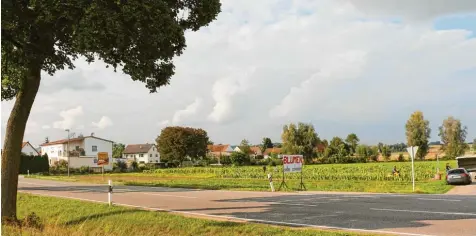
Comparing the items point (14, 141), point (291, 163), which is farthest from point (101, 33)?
point (291, 163)

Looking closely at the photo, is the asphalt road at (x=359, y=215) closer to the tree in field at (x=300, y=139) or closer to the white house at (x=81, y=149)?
the white house at (x=81, y=149)

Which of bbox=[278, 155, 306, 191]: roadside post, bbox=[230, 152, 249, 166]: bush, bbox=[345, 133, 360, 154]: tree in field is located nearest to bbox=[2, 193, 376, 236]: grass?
bbox=[278, 155, 306, 191]: roadside post

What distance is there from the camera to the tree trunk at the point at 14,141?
12656 mm

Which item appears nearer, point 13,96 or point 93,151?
point 13,96

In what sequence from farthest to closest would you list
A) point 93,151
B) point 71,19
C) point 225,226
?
point 93,151, point 225,226, point 71,19

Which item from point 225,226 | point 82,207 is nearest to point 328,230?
point 225,226

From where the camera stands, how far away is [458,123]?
106 meters

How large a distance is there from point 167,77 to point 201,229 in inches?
Result: 213

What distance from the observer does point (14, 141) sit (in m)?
12.7

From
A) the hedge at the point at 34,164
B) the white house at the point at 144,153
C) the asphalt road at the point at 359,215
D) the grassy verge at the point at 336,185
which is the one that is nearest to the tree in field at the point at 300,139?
the white house at the point at 144,153

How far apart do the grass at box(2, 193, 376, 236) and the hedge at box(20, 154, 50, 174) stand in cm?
7216

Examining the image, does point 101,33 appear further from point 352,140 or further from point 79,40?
point 352,140

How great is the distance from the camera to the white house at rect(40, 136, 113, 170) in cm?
9644

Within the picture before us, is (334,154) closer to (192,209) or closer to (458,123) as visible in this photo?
(458,123)
